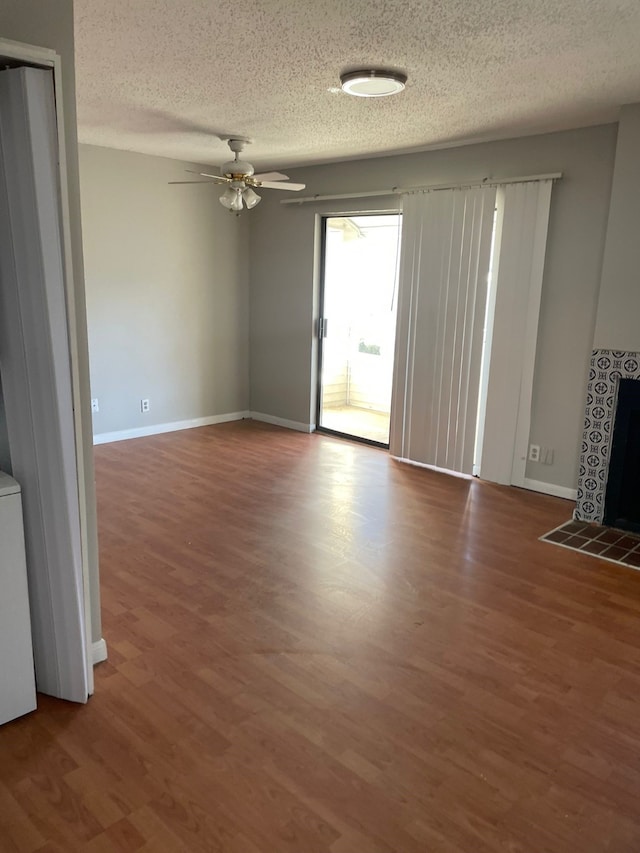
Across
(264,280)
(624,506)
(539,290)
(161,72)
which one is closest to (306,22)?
(161,72)

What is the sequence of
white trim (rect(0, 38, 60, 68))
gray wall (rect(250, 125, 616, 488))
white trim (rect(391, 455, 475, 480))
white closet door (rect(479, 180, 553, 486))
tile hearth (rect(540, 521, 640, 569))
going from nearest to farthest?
white trim (rect(0, 38, 60, 68)), tile hearth (rect(540, 521, 640, 569)), gray wall (rect(250, 125, 616, 488)), white closet door (rect(479, 180, 553, 486)), white trim (rect(391, 455, 475, 480))

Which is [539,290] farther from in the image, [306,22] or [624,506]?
[306,22]

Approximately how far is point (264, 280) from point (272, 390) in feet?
3.83

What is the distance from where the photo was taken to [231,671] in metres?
2.47

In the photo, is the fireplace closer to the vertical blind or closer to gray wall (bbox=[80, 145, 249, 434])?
the vertical blind

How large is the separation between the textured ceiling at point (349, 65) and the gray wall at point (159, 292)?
987 mm

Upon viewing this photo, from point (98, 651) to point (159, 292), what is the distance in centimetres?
414

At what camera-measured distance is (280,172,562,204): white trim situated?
4.33 metres

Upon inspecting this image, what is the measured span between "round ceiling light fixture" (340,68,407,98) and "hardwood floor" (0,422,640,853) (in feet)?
8.22

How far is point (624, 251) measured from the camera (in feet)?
12.5

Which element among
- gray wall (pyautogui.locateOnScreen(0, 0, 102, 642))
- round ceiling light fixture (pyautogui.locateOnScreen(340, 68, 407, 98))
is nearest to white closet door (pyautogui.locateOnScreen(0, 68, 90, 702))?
gray wall (pyautogui.locateOnScreen(0, 0, 102, 642))

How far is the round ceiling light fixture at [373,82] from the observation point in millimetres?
3084

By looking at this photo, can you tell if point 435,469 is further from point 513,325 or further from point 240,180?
point 240,180

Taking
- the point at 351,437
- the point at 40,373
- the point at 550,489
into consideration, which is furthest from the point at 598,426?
the point at 40,373
